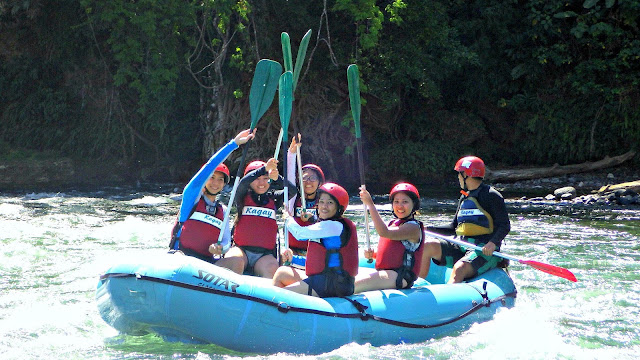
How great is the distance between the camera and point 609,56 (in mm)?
16141

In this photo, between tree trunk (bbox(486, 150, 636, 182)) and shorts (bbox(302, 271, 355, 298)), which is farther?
tree trunk (bbox(486, 150, 636, 182))

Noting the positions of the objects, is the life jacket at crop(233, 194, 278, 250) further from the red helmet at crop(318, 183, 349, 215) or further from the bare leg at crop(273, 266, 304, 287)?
the red helmet at crop(318, 183, 349, 215)

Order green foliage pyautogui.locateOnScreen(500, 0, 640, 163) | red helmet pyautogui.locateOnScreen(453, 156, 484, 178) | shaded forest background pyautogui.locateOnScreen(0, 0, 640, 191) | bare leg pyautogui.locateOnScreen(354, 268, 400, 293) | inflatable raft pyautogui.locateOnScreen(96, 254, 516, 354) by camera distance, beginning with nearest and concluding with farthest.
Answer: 1. inflatable raft pyautogui.locateOnScreen(96, 254, 516, 354)
2. bare leg pyautogui.locateOnScreen(354, 268, 400, 293)
3. red helmet pyautogui.locateOnScreen(453, 156, 484, 178)
4. shaded forest background pyautogui.locateOnScreen(0, 0, 640, 191)
5. green foliage pyautogui.locateOnScreen(500, 0, 640, 163)

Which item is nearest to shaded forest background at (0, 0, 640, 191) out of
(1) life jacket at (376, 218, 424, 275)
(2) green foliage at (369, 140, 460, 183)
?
(2) green foliage at (369, 140, 460, 183)

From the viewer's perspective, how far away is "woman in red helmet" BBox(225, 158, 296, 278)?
18.2 feet

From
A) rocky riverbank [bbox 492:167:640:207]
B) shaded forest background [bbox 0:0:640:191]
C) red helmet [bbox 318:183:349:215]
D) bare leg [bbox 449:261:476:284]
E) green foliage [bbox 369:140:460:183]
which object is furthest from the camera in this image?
green foliage [bbox 369:140:460:183]

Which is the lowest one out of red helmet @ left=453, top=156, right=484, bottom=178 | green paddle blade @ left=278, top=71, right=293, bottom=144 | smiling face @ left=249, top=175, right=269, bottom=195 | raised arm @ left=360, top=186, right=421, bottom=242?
raised arm @ left=360, top=186, right=421, bottom=242

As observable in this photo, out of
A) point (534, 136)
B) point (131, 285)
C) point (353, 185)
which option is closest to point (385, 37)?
point (353, 185)

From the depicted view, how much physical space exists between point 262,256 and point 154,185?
10.7m

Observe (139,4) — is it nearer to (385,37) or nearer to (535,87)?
(385,37)

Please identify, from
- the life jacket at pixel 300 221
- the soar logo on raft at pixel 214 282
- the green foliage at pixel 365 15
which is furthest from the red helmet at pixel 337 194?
the green foliage at pixel 365 15

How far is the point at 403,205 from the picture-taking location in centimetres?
515

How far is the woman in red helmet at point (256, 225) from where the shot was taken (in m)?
5.54

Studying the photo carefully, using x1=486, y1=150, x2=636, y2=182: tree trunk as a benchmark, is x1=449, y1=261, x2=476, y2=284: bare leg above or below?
below
